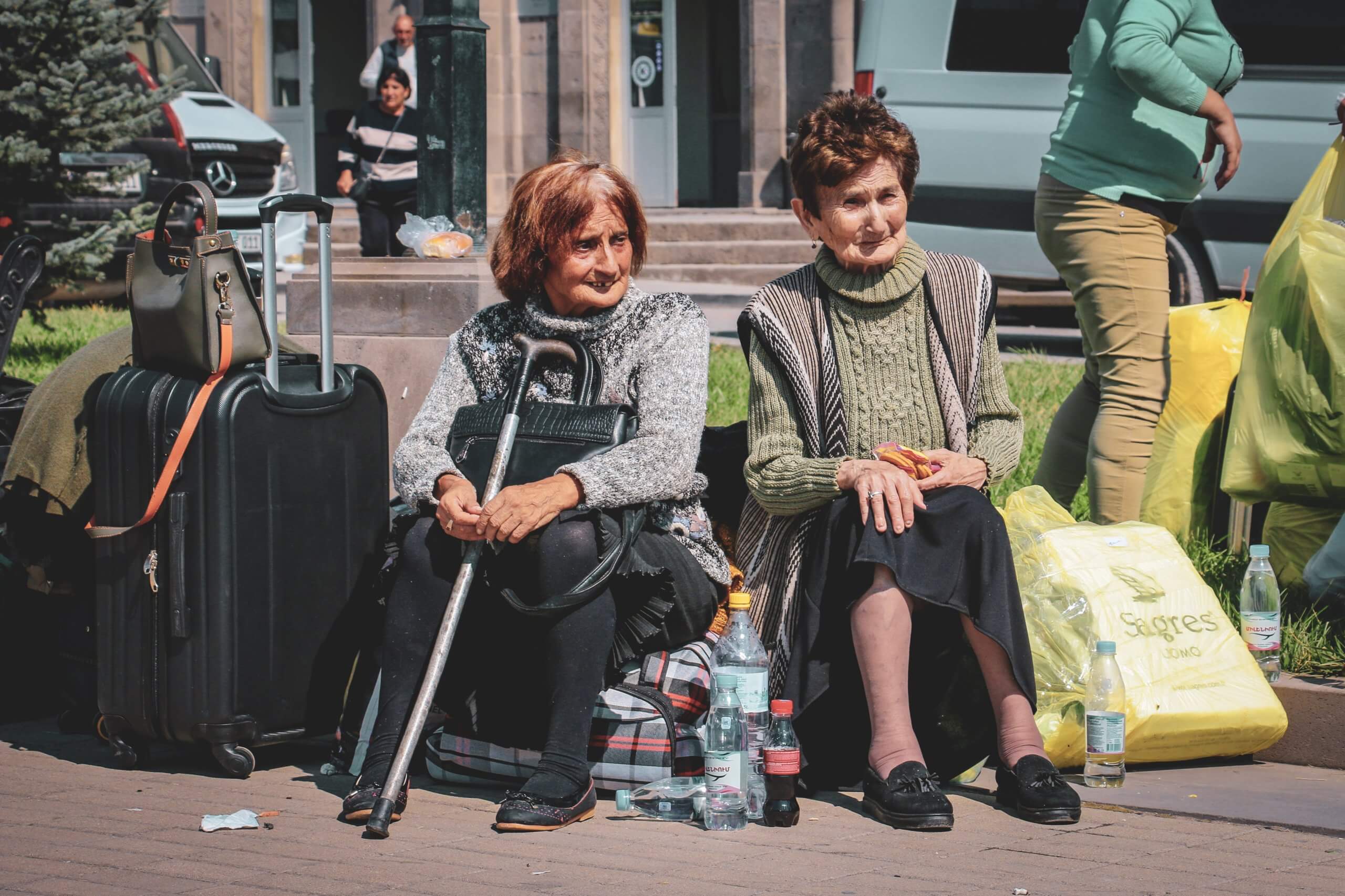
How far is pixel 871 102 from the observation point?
4199 millimetres

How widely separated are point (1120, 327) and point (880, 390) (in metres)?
1.32

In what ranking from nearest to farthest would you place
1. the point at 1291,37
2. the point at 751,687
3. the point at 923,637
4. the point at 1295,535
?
the point at 751,687, the point at 923,637, the point at 1295,535, the point at 1291,37

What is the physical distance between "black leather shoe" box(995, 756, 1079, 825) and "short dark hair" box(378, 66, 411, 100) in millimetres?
8877

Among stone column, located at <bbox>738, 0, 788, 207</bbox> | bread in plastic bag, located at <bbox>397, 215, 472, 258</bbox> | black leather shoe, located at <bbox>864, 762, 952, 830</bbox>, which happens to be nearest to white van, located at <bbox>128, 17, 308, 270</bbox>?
stone column, located at <bbox>738, 0, 788, 207</bbox>

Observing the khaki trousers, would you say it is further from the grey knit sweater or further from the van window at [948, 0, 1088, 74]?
the van window at [948, 0, 1088, 74]

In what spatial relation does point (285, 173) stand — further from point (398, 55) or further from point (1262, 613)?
point (1262, 613)

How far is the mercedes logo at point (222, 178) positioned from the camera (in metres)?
13.5

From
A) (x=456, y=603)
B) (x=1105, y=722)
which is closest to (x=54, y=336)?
(x=456, y=603)

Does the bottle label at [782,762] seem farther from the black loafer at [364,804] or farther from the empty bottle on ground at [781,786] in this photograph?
the black loafer at [364,804]

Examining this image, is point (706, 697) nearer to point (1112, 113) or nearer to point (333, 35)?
point (1112, 113)

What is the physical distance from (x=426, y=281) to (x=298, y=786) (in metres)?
2.22

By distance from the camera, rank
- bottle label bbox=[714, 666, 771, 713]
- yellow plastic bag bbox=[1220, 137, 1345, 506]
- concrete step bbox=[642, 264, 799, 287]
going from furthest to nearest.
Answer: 1. concrete step bbox=[642, 264, 799, 287]
2. yellow plastic bag bbox=[1220, 137, 1345, 506]
3. bottle label bbox=[714, 666, 771, 713]

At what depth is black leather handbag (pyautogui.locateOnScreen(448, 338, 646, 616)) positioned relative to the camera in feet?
13.2

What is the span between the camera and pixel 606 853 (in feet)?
11.8
